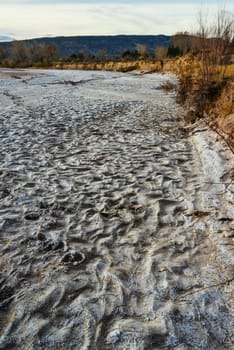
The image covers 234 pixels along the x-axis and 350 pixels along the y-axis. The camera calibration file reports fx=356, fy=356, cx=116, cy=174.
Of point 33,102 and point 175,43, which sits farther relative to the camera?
point 175,43

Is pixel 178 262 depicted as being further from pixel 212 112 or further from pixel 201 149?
pixel 212 112

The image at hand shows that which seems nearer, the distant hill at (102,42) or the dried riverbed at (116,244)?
the dried riverbed at (116,244)

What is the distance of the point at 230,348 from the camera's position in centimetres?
248

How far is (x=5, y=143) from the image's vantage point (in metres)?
7.21

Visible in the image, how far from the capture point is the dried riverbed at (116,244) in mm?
2652

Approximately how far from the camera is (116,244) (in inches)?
147

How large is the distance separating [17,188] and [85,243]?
1.77 meters

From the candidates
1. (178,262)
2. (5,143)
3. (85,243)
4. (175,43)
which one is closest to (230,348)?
(178,262)

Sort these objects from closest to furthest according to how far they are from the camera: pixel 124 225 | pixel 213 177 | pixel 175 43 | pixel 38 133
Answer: pixel 124 225 < pixel 213 177 < pixel 38 133 < pixel 175 43

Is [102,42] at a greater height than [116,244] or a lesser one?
greater

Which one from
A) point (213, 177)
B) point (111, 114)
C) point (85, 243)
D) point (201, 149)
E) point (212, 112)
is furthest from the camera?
point (111, 114)

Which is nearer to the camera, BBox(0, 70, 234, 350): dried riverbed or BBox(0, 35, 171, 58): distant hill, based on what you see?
BBox(0, 70, 234, 350): dried riverbed

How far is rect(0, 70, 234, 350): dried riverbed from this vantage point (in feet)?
8.70

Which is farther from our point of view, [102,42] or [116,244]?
[102,42]
